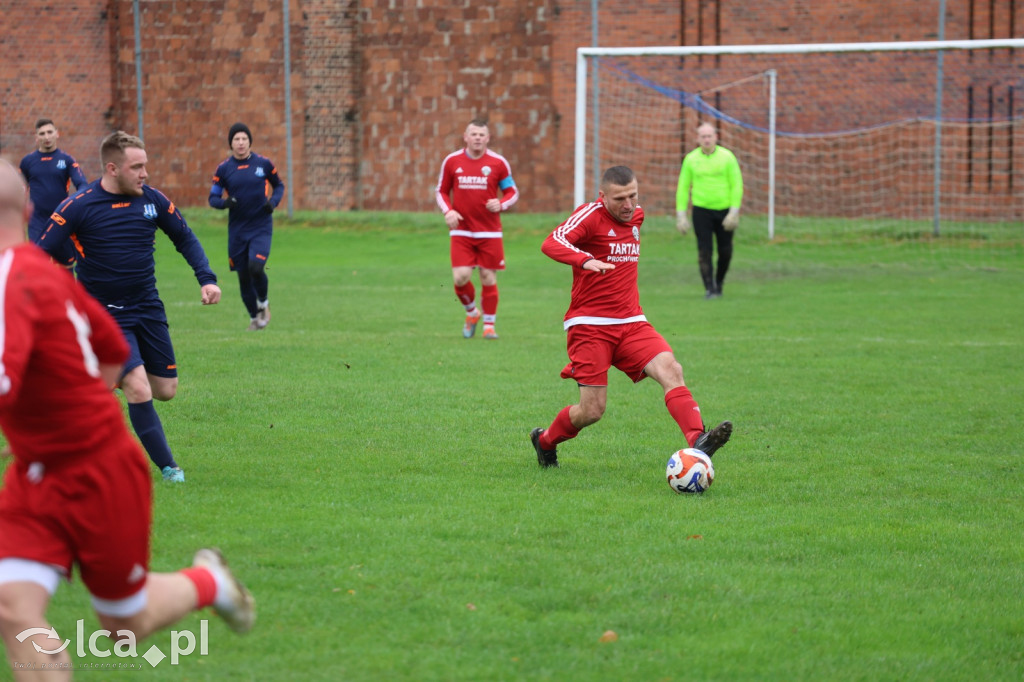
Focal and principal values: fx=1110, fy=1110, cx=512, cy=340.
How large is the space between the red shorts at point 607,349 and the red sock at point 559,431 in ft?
0.79

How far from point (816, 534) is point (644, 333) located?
5.92 feet

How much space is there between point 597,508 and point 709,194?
10650 mm

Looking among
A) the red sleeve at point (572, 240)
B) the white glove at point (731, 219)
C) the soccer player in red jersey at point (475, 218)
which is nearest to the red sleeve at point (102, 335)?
the red sleeve at point (572, 240)

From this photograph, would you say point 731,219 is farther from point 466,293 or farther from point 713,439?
point 713,439

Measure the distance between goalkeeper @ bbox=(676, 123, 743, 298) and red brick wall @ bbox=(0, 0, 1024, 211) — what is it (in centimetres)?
953

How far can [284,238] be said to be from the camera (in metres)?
24.3

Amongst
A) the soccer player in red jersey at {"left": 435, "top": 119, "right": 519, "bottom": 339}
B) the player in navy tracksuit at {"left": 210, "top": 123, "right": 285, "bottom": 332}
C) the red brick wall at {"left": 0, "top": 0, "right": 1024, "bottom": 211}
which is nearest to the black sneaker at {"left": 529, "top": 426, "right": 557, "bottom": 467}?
the soccer player in red jersey at {"left": 435, "top": 119, "right": 519, "bottom": 339}

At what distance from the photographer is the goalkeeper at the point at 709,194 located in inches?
624

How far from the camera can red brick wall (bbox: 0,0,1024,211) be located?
25453mm

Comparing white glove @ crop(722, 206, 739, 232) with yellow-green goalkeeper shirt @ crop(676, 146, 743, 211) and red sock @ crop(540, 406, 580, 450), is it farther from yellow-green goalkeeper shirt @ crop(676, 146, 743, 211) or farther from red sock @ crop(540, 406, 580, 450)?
red sock @ crop(540, 406, 580, 450)

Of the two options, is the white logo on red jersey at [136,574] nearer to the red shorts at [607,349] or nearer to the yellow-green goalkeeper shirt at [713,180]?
the red shorts at [607,349]

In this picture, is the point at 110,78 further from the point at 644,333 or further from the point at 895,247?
the point at 644,333

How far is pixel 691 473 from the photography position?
6.29 metres

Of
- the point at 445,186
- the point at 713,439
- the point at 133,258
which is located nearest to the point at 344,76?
the point at 445,186
